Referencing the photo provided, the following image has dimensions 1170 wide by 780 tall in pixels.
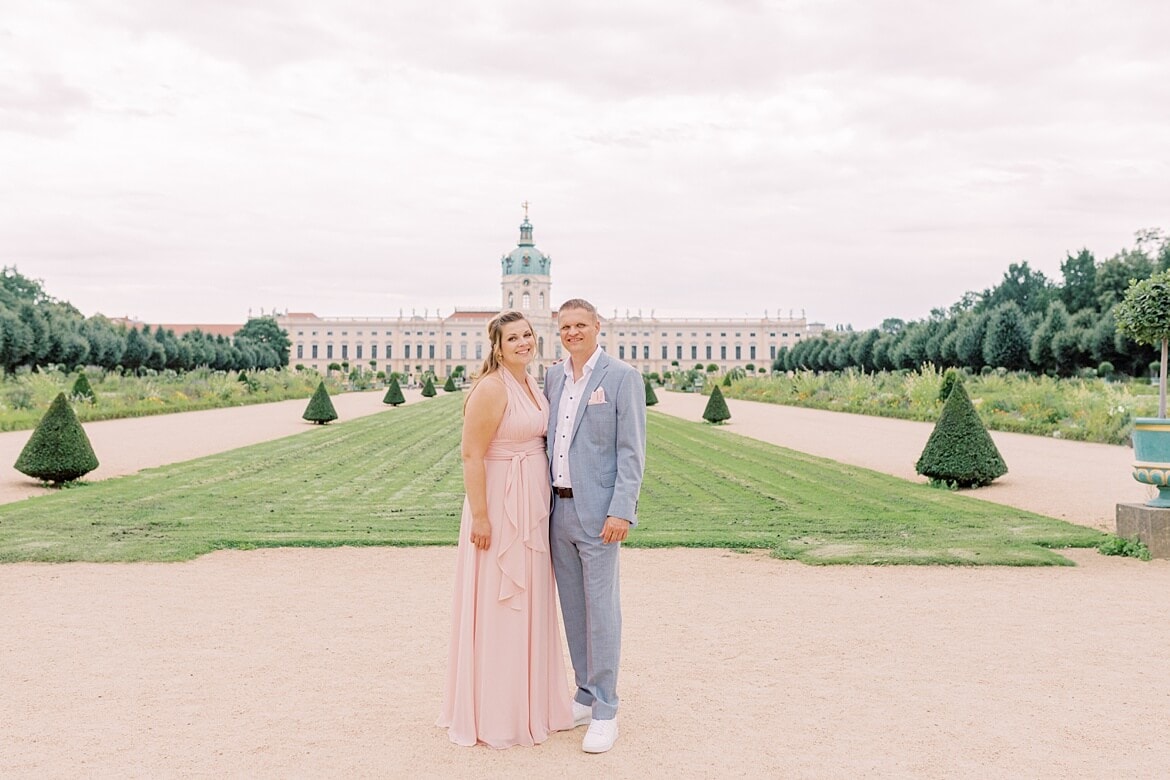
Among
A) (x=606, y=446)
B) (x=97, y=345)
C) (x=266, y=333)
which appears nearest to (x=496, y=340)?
(x=606, y=446)

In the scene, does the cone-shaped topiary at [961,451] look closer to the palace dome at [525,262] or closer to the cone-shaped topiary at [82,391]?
the cone-shaped topiary at [82,391]

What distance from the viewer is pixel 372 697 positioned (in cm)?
307

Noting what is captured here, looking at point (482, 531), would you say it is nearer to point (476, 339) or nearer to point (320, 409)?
point (320, 409)

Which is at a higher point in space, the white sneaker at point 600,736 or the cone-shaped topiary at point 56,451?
the cone-shaped topiary at point 56,451

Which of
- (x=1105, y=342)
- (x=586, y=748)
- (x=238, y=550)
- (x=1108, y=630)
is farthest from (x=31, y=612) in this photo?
(x=1105, y=342)

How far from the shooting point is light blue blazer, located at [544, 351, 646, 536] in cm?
274

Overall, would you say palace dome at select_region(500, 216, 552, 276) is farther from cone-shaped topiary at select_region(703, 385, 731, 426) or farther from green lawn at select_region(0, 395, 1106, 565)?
green lawn at select_region(0, 395, 1106, 565)

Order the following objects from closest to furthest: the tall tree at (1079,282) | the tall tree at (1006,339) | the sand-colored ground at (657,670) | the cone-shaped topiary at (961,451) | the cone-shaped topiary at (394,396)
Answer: the sand-colored ground at (657,670), the cone-shaped topiary at (961,451), the cone-shaped topiary at (394,396), the tall tree at (1006,339), the tall tree at (1079,282)

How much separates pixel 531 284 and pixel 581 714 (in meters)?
79.7

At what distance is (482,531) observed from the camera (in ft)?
8.95

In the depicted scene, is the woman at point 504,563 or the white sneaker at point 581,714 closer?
the woman at point 504,563

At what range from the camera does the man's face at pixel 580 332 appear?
2.76m

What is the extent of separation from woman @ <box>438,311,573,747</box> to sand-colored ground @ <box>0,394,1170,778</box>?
0.37 ft

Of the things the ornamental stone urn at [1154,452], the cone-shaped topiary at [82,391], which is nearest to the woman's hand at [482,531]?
the ornamental stone urn at [1154,452]
